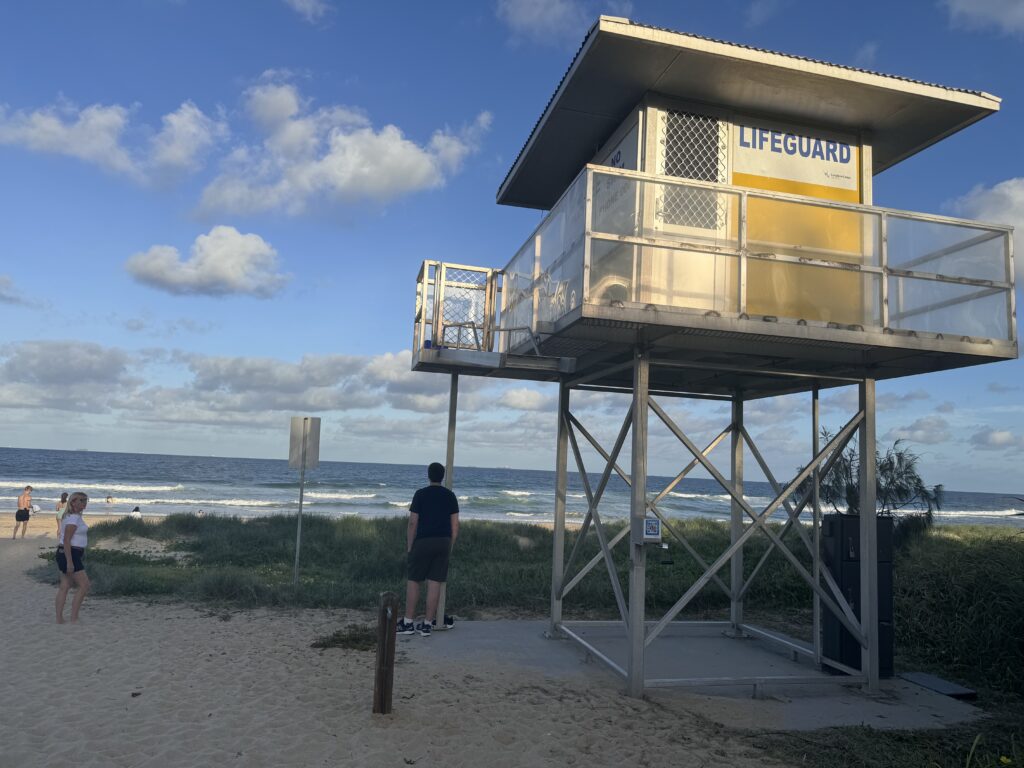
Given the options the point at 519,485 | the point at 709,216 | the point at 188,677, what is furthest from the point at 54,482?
the point at 709,216

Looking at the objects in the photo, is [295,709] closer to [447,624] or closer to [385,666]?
[385,666]

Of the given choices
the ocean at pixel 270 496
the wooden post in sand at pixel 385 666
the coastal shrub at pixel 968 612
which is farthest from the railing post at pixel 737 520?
the ocean at pixel 270 496

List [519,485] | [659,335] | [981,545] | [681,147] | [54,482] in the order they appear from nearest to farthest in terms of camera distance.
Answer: [659,335], [681,147], [981,545], [54,482], [519,485]

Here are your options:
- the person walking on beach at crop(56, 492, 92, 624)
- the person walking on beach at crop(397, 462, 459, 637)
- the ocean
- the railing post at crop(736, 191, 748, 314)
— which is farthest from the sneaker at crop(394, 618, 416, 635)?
the ocean

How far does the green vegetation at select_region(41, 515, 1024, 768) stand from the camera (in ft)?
19.6

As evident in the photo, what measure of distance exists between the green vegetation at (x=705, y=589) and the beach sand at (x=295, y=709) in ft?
3.14

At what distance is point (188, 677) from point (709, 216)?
262 inches

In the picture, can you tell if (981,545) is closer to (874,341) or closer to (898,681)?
(898,681)

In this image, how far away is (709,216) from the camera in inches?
275

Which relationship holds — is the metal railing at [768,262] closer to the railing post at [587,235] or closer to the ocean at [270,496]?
the railing post at [587,235]

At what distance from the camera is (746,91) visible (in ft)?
24.8

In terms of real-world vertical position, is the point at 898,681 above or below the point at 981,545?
below

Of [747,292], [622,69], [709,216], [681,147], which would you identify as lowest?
[747,292]

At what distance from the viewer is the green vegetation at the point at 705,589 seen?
597 cm
